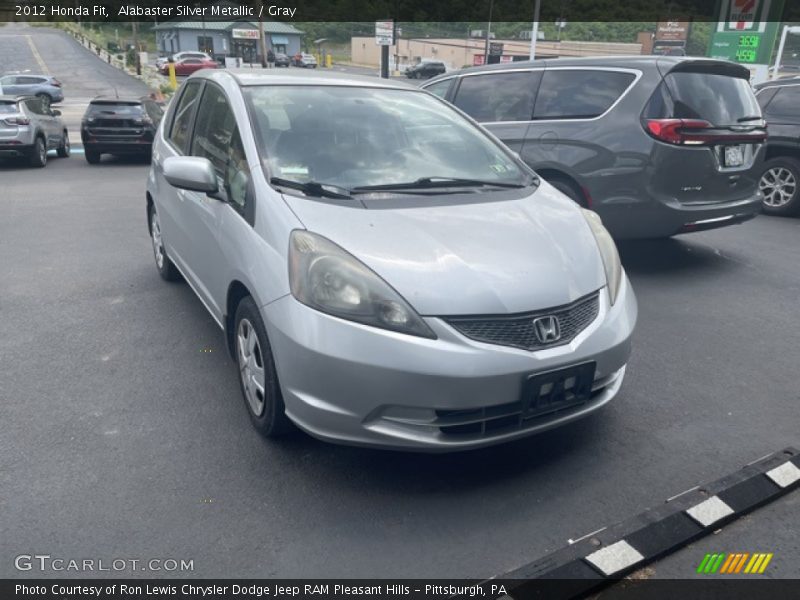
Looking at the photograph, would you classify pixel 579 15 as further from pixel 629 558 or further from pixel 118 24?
pixel 118 24

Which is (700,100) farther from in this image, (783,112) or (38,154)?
(38,154)

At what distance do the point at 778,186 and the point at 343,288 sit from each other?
760 cm

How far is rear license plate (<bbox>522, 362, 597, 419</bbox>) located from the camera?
2514 mm

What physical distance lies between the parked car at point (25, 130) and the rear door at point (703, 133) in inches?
460

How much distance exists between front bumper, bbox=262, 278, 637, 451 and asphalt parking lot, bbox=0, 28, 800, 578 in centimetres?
32

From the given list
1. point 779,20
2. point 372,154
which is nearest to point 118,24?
point 779,20

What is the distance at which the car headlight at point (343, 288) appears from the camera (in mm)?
2471

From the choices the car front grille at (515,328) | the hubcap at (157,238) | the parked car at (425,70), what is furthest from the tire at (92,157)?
the parked car at (425,70)

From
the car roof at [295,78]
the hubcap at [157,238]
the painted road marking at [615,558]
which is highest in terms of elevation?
the car roof at [295,78]

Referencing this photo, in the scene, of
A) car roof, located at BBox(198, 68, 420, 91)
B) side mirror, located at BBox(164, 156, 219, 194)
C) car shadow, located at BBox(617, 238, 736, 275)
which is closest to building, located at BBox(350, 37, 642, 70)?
car shadow, located at BBox(617, 238, 736, 275)

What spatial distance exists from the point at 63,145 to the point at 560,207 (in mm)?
14413

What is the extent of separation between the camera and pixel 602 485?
2799mm

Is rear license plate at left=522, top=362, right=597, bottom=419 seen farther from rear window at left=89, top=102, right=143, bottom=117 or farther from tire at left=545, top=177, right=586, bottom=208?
rear window at left=89, top=102, right=143, bottom=117

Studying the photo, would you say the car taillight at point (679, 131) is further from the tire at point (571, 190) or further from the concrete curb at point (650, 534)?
the concrete curb at point (650, 534)
